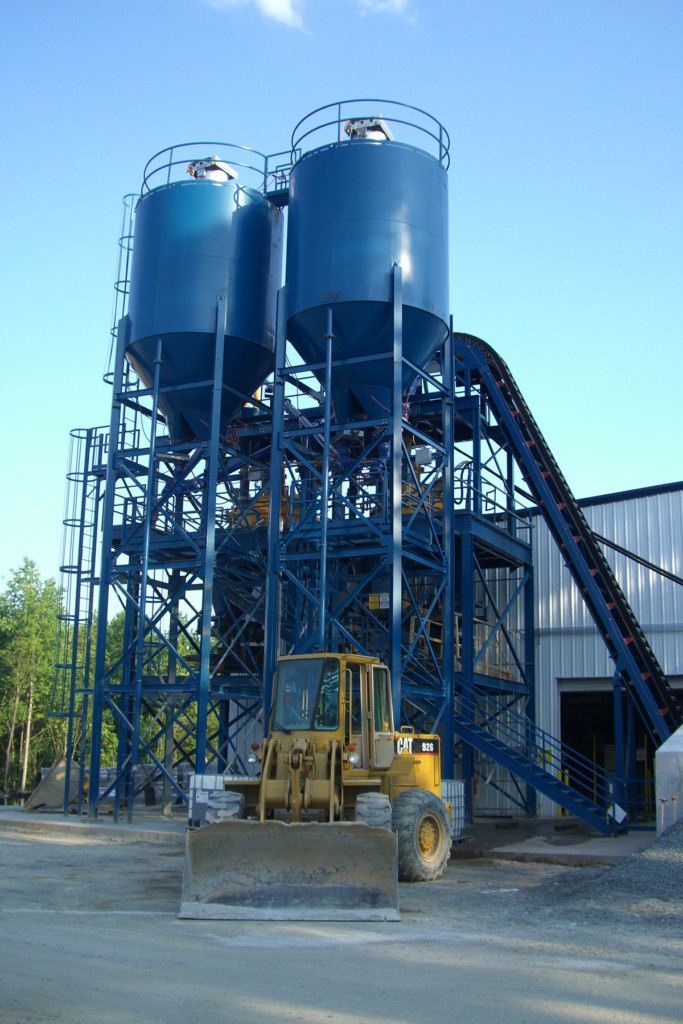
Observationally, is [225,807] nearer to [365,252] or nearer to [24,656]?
[365,252]

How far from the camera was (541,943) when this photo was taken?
368 inches

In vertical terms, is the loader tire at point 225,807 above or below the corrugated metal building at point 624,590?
below

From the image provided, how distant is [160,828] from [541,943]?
13.3 m

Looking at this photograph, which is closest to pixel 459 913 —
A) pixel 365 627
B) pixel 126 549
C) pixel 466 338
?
pixel 365 627

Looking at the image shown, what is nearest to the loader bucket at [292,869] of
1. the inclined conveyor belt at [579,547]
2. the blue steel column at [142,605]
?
the blue steel column at [142,605]

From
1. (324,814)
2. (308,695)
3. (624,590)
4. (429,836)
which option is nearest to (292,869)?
(324,814)

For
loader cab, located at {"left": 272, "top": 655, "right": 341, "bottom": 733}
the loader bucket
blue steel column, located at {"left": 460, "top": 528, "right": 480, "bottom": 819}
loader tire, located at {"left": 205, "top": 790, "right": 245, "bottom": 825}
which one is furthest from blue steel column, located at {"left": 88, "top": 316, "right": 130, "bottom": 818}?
the loader bucket

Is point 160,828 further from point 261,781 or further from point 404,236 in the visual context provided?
point 404,236

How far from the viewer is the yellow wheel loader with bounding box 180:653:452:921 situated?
1070cm

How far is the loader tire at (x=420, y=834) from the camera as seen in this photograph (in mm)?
13195

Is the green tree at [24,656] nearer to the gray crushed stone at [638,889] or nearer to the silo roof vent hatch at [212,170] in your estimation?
the silo roof vent hatch at [212,170]

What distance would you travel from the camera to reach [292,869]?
35.6ft

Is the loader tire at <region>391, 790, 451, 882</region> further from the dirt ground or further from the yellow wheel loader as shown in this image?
the dirt ground

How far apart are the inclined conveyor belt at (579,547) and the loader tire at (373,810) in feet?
36.9
